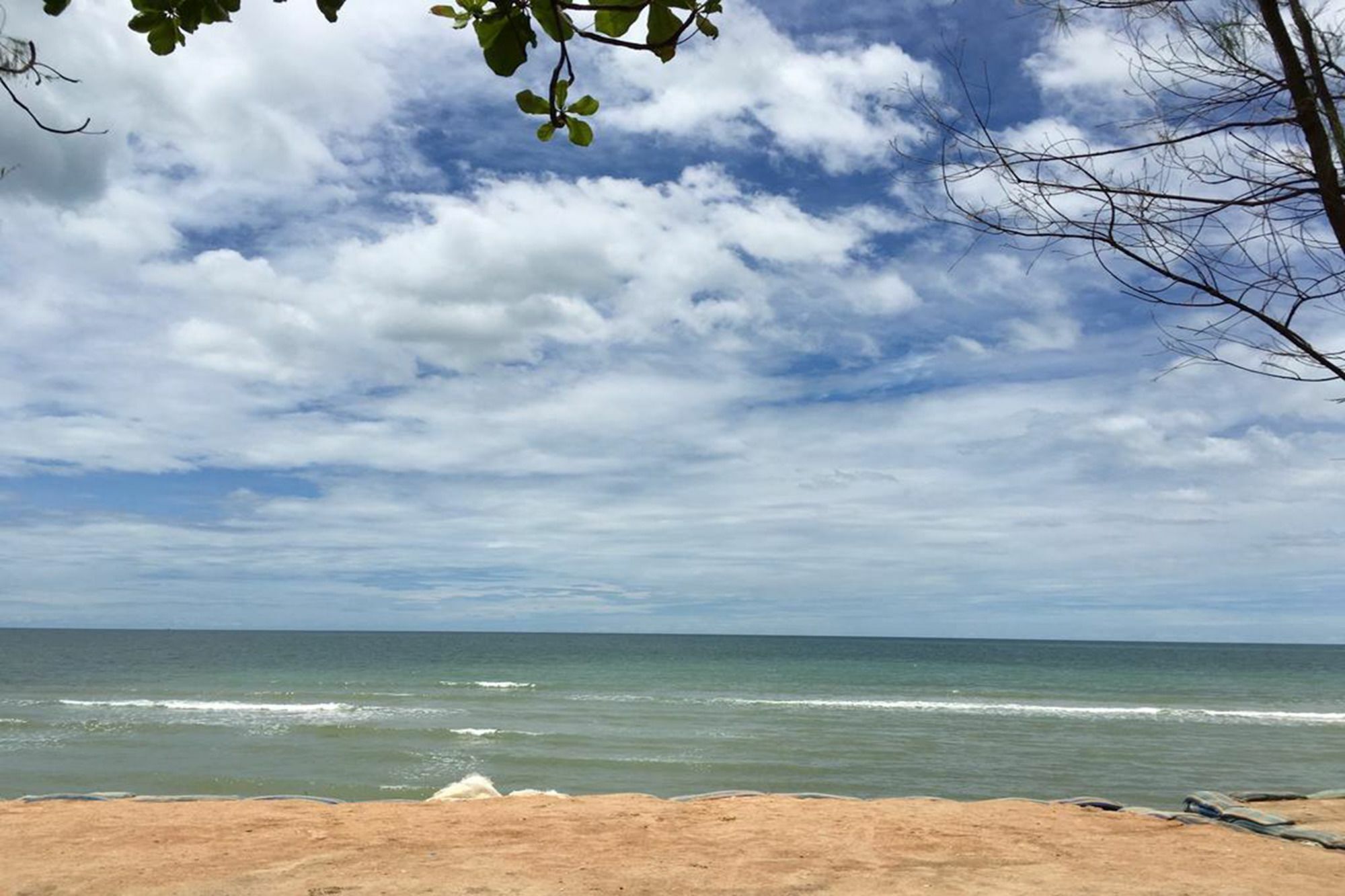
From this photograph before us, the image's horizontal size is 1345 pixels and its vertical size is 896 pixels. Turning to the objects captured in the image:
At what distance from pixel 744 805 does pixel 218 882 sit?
4126mm

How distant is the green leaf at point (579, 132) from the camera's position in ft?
5.14

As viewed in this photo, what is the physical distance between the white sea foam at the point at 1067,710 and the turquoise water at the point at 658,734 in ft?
0.55

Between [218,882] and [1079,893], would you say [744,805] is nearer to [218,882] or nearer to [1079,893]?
[1079,893]

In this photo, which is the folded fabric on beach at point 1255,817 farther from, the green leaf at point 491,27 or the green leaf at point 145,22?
the green leaf at point 145,22

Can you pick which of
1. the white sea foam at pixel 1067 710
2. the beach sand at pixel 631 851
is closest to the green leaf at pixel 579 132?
the beach sand at pixel 631 851

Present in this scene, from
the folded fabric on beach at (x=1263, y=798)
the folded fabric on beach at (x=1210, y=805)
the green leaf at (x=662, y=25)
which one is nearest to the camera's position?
the green leaf at (x=662, y=25)

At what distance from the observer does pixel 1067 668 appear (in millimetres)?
55281

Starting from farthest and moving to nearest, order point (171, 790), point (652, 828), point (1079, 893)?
point (171, 790) < point (652, 828) < point (1079, 893)

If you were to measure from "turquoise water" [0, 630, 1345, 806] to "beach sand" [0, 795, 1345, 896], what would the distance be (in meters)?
5.21

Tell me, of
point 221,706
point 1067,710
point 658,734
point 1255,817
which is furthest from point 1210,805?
point 221,706

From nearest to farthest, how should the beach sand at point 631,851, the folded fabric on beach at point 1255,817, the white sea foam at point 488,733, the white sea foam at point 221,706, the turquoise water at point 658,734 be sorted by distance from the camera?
the beach sand at point 631,851
the folded fabric on beach at point 1255,817
the turquoise water at point 658,734
the white sea foam at point 488,733
the white sea foam at point 221,706

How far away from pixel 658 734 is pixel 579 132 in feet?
58.2

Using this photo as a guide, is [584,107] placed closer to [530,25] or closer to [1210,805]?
[530,25]

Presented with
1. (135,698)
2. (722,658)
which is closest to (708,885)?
(135,698)
